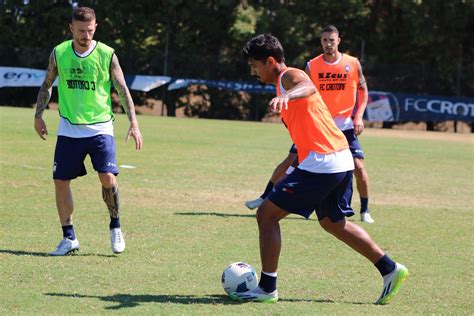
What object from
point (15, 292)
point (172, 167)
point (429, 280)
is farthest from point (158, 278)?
point (172, 167)

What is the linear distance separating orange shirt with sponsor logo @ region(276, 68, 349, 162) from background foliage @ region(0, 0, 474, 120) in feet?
98.8

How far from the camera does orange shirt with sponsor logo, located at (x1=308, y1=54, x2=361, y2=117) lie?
10.2 meters

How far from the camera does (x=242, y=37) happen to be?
37.0m

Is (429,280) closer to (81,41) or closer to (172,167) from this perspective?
(81,41)

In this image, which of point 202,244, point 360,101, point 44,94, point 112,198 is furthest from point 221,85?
point 112,198

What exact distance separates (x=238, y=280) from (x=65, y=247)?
210 centimetres

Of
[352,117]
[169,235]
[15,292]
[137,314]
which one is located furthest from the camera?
[352,117]

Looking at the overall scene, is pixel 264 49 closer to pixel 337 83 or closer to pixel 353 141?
pixel 337 83

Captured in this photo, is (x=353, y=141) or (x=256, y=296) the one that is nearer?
(x=256, y=296)

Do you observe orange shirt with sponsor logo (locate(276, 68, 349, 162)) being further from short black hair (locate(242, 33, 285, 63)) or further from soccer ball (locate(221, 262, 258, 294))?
soccer ball (locate(221, 262, 258, 294))

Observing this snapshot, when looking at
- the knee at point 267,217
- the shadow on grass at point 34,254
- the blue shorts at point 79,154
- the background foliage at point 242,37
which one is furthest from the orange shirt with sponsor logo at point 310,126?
the background foliage at point 242,37

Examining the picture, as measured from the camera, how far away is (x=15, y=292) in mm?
6176

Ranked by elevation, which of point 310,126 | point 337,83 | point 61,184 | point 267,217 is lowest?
point 61,184

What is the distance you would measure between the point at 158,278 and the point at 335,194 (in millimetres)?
1623
